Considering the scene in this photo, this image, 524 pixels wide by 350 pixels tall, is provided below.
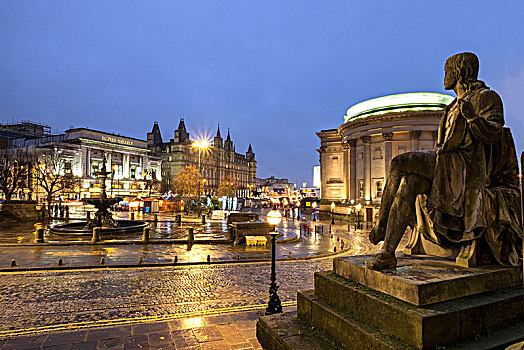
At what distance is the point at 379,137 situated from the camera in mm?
41719

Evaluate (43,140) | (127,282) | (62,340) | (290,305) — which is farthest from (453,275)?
(43,140)

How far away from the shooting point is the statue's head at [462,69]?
458cm

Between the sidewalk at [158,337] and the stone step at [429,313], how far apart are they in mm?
2787

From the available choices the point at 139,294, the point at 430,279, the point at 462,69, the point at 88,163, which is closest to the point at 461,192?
the point at 430,279

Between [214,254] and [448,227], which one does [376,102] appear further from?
[448,227]

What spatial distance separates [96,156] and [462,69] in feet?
310

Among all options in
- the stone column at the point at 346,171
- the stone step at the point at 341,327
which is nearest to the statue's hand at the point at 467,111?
the stone step at the point at 341,327

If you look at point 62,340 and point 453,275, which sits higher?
point 453,275

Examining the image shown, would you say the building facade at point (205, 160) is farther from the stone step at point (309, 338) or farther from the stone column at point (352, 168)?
the stone step at point (309, 338)

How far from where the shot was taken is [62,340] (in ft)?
20.1

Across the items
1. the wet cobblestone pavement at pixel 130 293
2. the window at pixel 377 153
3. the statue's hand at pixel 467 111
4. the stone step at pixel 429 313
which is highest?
the window at pixel 377 153

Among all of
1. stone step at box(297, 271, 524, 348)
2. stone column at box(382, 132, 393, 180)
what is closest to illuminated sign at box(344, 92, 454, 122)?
stone column at box(382, 132, 393, 180)

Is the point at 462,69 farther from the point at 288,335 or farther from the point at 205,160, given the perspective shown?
the point at 205,160

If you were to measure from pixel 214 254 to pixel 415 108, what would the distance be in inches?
1328
